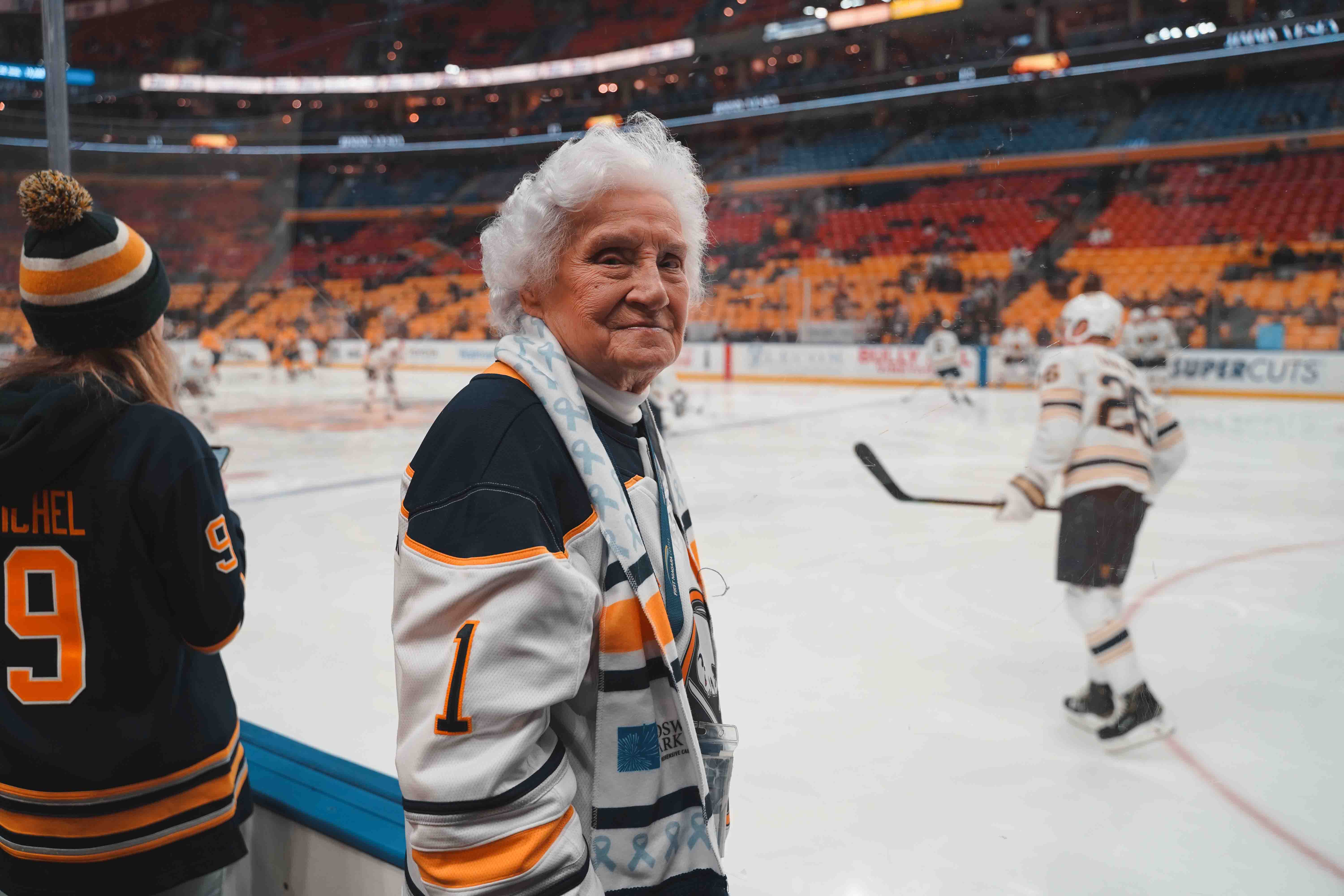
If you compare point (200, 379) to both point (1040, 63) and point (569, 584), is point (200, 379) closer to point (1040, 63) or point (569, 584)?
point (1040, 63)

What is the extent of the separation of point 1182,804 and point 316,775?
184cm

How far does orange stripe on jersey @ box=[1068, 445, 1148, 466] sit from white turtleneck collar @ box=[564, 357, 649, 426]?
161cm

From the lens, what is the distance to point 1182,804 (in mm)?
1941

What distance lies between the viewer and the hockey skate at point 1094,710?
7.64 feet

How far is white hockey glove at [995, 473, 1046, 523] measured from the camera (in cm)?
232

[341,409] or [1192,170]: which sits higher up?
[1192,170]

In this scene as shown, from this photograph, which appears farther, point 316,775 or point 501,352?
point 316,775

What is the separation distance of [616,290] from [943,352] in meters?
0.99

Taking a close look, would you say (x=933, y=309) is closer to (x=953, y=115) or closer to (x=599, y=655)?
(x=953, y=115)

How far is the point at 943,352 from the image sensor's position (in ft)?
5.43

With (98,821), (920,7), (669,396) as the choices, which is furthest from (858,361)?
(669,396)

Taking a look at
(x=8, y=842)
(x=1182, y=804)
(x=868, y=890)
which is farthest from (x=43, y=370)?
(x=1182, y=804)

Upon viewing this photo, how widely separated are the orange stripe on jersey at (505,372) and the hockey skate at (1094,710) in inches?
84.0

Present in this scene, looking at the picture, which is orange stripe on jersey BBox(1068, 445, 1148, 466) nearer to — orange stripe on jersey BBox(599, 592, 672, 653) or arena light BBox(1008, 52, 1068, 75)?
arena light BBox(1008, 52, 1068, 75)
